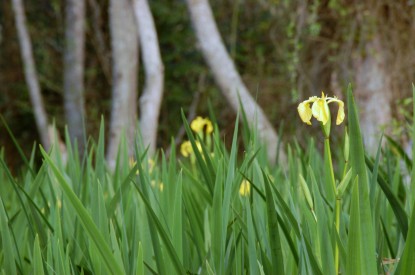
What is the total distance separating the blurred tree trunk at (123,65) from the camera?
257 inches

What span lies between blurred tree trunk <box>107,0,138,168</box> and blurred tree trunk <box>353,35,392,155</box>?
6.50 feet

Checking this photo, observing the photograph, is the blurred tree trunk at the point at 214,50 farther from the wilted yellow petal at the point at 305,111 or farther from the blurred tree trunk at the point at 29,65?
the wilted yellow petal at the point at 305,111

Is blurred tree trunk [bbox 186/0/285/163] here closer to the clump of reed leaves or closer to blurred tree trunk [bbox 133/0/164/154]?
blurred tree trunk [bbox 133/0/164/154]

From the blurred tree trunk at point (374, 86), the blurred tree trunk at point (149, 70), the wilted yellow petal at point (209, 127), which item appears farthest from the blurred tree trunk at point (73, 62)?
the wilted yellow petal at point (209, 127)

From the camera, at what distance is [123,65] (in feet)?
22.1

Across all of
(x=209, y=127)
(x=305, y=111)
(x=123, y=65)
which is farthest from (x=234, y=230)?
(x=123, y=65)

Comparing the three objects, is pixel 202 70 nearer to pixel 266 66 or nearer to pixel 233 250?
pixel 266 66

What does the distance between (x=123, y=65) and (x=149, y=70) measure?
114cm

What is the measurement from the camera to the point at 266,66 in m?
9.20

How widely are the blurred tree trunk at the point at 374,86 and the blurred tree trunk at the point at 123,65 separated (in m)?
1.98

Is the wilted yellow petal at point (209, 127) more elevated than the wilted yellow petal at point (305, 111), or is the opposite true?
the wilted yellow petal at point (305, 111)

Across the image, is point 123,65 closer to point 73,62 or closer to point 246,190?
point 73,62

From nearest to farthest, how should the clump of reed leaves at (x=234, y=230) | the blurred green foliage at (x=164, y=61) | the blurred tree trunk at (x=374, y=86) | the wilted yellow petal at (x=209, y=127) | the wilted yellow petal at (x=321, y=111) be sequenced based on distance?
the clump of reed leaves at (x=234, y=230), the wilted yellow petal at (x=321, y=111), the wilted yellow petal at (x=209, y=127), the blurred tree trunk at (x=374, y=86), the blurred green foliage at (x=164, y=61)

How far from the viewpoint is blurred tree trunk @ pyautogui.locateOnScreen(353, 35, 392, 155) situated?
217 inches
